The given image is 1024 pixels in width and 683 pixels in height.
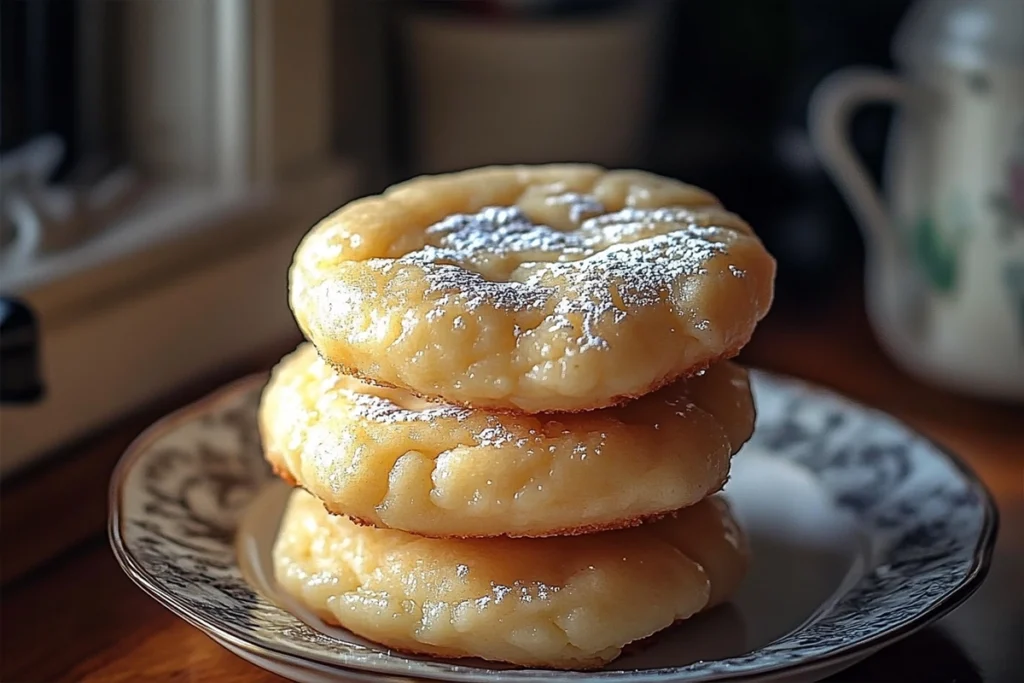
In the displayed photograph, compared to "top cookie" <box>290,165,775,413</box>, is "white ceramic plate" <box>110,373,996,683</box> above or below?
below

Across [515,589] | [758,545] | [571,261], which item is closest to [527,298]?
[571,261]

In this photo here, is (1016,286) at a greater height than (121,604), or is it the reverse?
(1016,286)

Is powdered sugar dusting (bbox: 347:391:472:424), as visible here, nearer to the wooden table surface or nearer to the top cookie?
the top cookie

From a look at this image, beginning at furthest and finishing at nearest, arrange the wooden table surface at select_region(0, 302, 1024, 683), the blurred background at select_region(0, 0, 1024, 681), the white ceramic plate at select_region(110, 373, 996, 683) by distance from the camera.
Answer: the blurred background at select_region(0, 0, 1024, 681), the wooden table surface at select_region(0, 302, 1024, 683), the white ceramic plate at select_region(110, 373, 996, 683)

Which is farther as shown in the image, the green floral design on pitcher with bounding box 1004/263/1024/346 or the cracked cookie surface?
the green floral design on pitcher with bounding box 1004/263/1024/346

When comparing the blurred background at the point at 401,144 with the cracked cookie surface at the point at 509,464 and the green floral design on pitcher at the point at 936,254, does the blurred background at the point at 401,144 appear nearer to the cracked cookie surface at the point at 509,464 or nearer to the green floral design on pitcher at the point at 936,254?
the green floral design on pitcher at the point at 936,254

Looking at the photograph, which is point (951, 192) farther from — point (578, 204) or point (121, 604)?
point (121, 604)

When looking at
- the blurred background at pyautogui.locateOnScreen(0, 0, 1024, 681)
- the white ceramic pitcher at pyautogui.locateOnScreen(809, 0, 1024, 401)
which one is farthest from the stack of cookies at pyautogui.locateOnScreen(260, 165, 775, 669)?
the white ceramic pitcher at pyautogui.locateOnScreen(809, 0, 1024, 401)
